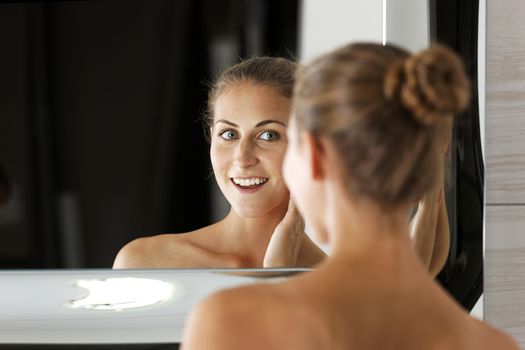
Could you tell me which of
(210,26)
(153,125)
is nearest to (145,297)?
(153,125)

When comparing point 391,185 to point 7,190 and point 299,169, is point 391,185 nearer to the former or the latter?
point 299,169

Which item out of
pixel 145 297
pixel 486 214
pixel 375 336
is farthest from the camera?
pixel 486 214

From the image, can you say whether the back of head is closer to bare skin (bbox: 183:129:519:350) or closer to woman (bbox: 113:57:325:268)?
bare skin (bbox: 183:129:519:350)

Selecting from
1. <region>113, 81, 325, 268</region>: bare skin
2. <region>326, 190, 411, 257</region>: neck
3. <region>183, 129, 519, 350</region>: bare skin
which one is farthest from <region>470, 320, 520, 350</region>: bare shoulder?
<region>113, 81, 325, 268</region>: bare skin

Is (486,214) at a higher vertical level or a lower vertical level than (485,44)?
lower

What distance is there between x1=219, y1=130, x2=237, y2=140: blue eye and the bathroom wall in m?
0.38

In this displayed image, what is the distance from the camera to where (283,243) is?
1.22m

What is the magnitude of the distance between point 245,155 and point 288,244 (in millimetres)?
138

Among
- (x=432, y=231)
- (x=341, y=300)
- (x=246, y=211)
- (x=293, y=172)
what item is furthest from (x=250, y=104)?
(x=341, y=300)

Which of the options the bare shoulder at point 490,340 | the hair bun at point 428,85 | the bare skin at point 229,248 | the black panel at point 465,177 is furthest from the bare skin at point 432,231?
the hair bun at point 428,85

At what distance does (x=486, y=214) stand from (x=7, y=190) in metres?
0.69

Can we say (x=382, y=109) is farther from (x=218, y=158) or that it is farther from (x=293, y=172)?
(x=218, y=158)

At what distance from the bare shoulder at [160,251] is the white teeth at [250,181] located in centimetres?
8

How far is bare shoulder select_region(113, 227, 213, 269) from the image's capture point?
1.21 m
